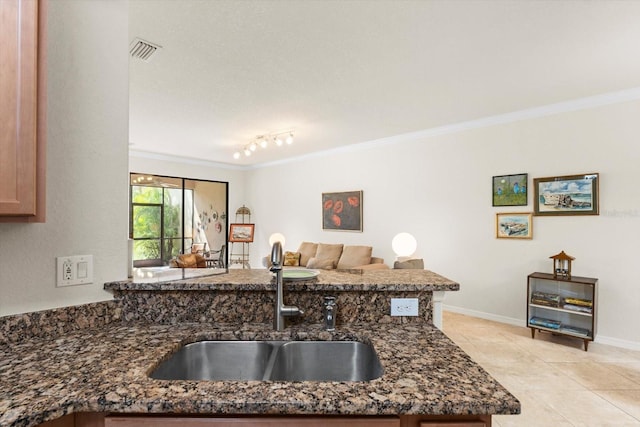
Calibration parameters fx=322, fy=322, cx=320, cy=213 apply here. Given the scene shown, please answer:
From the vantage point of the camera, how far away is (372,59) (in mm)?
2574

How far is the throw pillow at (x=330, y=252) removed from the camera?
5488 millimetres

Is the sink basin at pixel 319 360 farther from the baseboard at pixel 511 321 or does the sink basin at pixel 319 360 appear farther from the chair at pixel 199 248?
the chair at pixel 199 248

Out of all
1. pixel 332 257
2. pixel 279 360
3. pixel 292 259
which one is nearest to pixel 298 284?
pixel 279 360

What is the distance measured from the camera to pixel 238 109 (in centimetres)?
377

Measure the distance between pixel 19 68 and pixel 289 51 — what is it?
72.0 inches

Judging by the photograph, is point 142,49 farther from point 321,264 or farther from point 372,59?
point 321,264

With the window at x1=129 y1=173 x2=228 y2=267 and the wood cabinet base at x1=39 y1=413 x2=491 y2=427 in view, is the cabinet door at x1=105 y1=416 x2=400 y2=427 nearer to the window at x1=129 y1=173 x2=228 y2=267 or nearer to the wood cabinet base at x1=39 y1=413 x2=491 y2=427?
the wood cabinet base at x1=39 y1=413 x2=491 y2=427

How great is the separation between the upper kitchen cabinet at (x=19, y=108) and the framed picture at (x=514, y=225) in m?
4.39

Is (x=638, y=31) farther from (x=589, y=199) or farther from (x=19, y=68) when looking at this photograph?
(x=19, y=68)

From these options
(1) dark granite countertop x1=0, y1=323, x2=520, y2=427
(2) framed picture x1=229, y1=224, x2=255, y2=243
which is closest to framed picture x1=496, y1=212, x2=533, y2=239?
(1) dark granite countertop x1=0, y1=323, x2=520, y2=427

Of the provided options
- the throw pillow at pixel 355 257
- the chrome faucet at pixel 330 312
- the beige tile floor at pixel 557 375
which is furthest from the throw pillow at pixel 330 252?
the chrome faucet at pixel 330 312

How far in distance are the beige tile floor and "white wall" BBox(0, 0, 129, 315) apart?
8.34 ft

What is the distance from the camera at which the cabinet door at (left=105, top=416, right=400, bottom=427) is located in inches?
30.9

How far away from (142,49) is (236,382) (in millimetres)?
2543
